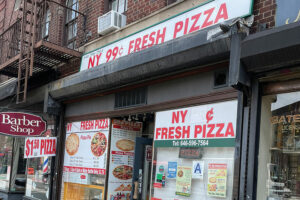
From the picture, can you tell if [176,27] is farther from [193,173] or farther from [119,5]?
[119,5]

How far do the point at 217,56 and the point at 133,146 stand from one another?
390cm

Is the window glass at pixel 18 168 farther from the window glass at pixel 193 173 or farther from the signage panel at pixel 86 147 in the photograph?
the window glass at pixel 193 173

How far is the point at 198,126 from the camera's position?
239 inches

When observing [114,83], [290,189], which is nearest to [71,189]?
[114,83]

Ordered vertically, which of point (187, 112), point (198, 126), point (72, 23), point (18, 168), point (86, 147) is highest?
point (72, 23)

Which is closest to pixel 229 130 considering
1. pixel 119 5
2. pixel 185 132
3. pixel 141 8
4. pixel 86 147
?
pixel 185 132

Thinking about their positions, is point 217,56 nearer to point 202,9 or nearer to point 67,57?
point 202,9

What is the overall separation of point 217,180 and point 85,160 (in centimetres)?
416

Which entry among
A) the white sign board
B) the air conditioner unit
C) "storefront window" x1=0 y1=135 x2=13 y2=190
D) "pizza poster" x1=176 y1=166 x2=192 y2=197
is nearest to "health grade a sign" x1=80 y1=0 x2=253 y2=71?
the air conditioner unit

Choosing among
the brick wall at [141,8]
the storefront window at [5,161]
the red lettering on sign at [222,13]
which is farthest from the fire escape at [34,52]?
the red lettering on sign at [222,13]

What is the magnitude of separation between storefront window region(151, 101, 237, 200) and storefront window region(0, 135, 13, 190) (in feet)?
24.9

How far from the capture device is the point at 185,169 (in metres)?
6.17

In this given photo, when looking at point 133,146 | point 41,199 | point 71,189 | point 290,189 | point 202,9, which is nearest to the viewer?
point 290,189

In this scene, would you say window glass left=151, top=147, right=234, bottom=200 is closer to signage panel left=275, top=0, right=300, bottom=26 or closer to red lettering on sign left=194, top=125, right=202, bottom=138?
red lettering on sign left=194, top=125, right=202, bottom=138
